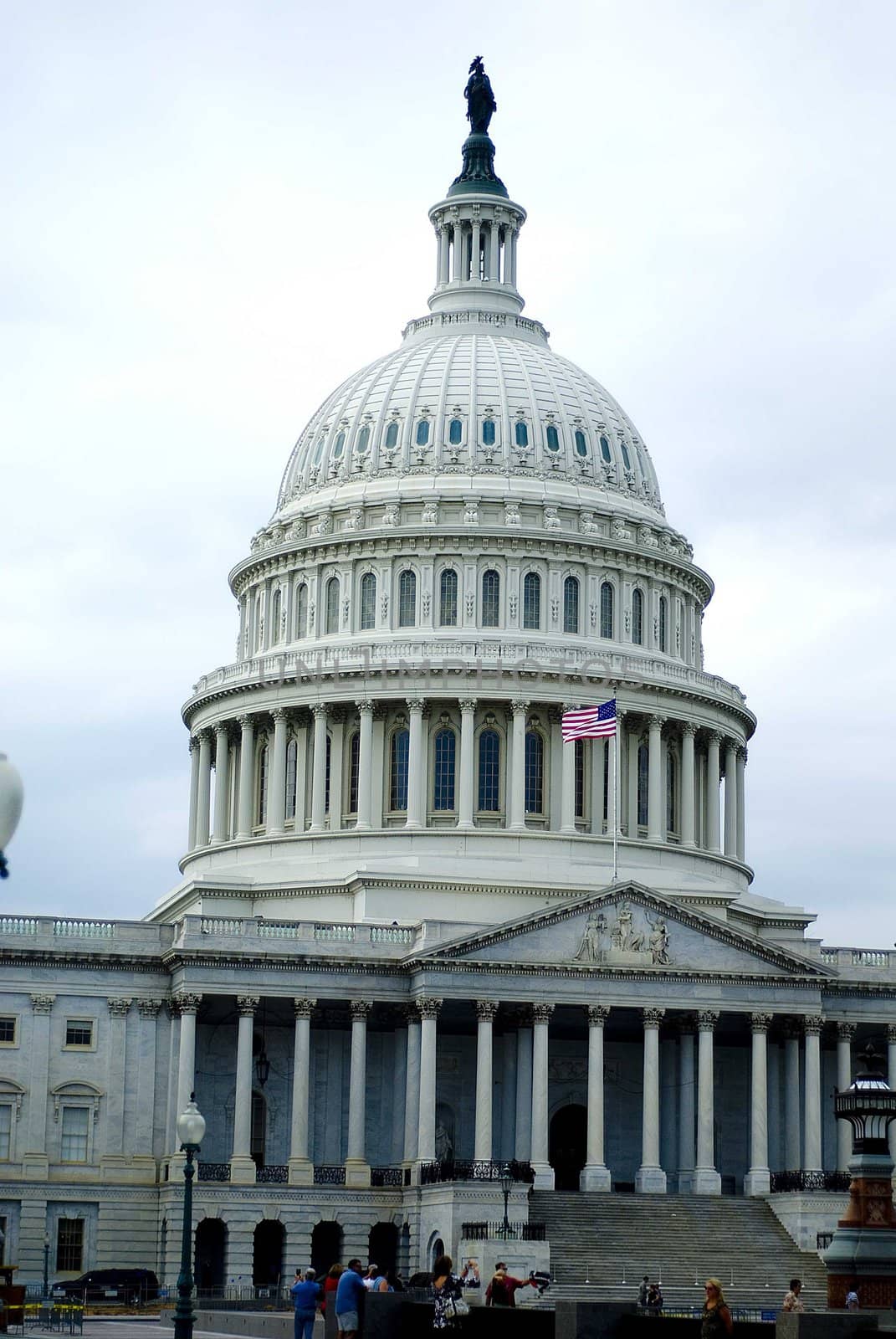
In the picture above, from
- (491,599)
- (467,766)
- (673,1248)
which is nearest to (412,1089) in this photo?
(673,1248)

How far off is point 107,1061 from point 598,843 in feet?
78.4

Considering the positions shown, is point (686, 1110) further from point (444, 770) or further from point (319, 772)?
point (319, 772)

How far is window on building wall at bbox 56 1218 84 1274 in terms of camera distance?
94.9 m

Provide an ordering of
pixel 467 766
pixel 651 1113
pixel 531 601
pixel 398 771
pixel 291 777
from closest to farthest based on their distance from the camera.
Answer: pixel 651 1113 → pixel 467 766 → pixel 398 771 → pixel 291 777 → pixel 531 601

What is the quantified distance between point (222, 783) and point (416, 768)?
1139cm

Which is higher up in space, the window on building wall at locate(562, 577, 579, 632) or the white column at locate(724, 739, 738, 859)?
the window on building wall at locate(562, 577, 579, 632)

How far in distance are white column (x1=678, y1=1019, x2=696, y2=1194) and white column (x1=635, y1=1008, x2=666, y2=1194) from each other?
74.8 inches

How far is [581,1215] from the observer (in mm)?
89562

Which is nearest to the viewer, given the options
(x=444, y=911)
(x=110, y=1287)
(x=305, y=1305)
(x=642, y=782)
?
(x=305, y=1305)

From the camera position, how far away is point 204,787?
11850 centimetres

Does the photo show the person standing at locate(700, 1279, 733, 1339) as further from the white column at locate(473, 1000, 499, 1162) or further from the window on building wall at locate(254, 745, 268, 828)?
the window on building wall at locate(254, 745, 268, 828)

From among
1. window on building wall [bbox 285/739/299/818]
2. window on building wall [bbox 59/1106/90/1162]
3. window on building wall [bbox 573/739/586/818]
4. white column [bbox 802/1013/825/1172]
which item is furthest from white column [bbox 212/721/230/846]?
white column [bbox 802/1013/825/1172]

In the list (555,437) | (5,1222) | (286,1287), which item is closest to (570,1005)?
(286,1287)

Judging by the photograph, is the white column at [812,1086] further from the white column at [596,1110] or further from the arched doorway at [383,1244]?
the arched doorway at [383,1244]
